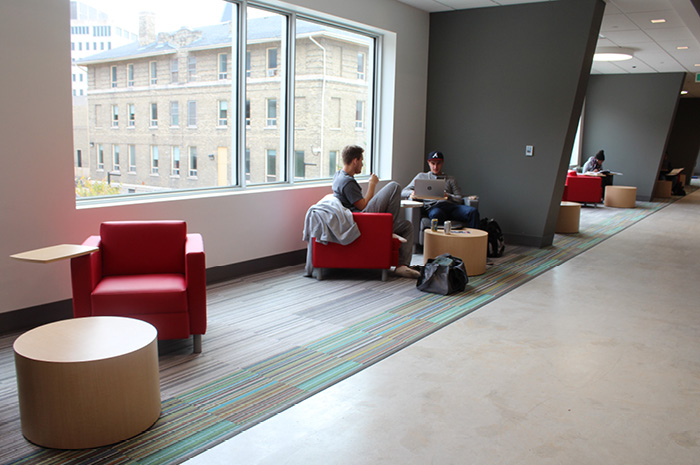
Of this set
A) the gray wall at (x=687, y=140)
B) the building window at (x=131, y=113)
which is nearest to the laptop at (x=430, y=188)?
the building window at (x=131, y=113)

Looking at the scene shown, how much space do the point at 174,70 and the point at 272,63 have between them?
1216 millimetres

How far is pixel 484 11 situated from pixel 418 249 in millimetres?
3414

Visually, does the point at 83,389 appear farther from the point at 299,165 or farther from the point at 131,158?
the point at 299,165

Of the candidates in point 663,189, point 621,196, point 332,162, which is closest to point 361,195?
point 332,162

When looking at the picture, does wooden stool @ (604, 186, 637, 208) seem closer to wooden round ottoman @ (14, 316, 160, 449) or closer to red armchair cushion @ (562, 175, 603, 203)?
red armchair cushion @ (562, 175, 603, 203)

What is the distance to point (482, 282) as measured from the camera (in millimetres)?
6199

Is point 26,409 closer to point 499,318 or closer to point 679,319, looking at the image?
point 499,318

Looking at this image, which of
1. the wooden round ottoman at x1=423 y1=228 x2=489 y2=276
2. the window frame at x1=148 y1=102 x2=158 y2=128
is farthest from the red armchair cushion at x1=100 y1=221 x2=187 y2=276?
the wooden round ottoman at x1=423 y1=228 x2=489 y2=276

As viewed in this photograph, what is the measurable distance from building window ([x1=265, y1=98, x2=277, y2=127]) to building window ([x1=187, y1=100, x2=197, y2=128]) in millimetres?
893

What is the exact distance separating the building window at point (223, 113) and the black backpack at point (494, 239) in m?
3.42

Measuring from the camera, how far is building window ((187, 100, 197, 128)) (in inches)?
230

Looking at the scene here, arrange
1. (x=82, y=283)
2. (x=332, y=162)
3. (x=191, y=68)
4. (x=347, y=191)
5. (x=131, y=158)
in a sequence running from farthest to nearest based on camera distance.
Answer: (x=332, y=162) < (x=347, y=191) < (x=191, y=68) < (x=131, y=158) < (x=82, y=283)

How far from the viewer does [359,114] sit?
7961mm

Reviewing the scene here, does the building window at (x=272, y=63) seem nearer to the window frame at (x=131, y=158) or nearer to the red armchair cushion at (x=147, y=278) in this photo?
the window frame at (x=131, y=158)
